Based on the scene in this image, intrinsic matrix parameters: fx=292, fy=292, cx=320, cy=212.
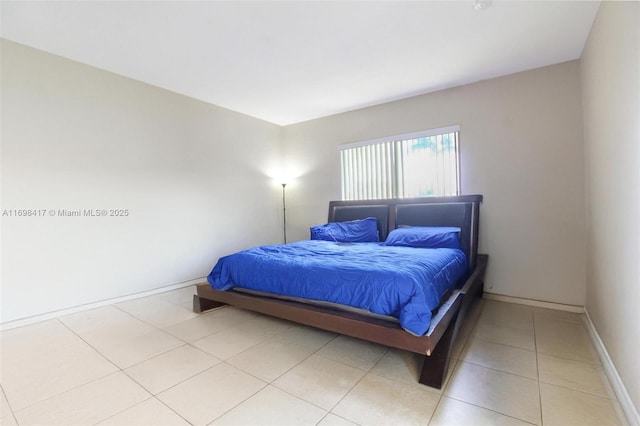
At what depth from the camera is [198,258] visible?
13.4 ft

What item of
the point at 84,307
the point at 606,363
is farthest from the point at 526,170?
the point at 84,307

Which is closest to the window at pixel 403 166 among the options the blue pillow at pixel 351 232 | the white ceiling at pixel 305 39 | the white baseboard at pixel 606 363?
the blue pillow at pixel 351 232

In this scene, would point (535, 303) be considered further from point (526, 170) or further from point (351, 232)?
point (351, 232)

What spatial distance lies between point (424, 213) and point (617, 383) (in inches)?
89.9

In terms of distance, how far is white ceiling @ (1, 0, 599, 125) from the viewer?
2.23 meters

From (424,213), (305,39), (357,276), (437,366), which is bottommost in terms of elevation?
(437,366)

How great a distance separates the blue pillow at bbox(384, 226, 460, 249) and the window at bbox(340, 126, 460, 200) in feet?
2.15

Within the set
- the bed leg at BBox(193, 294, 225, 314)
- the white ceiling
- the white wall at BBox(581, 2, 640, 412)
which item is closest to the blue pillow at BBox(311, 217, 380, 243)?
the bed leg at BBox(193, 294, 225, 314)

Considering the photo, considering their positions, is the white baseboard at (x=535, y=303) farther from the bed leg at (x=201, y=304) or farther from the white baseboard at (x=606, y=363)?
the bed leg at (x=201, y=304)

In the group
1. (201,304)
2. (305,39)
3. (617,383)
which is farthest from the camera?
(201,304)

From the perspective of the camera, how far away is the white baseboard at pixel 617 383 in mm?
1412

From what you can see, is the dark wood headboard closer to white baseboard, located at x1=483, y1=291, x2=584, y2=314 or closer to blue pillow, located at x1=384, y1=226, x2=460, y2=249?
blue pillow, located at x1=384, y1=226, x2=460, y2=249

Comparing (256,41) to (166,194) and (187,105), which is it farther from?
(166,194)

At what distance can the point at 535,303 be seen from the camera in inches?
124
